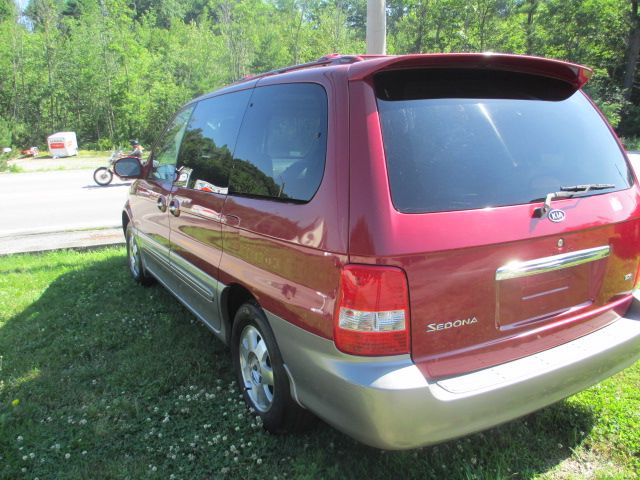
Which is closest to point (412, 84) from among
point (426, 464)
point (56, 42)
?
point (426, 464)

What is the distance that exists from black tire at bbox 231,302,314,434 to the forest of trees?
3029 cm

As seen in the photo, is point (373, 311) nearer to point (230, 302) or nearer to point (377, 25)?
point (230, 302)

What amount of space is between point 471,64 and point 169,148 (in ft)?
9.26

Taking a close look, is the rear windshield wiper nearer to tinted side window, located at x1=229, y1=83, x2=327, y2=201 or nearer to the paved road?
tinted side window, located at x1=229, y1=83, x2=327, y2=201

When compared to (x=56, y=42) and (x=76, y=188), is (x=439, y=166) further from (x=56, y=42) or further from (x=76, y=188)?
(x=56, y=42)

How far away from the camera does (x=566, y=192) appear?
2.18 metres

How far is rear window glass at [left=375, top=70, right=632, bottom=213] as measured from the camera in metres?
1.94

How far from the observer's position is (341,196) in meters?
1.93

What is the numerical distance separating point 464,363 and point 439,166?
828 mm

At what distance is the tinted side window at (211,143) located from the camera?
297 cm

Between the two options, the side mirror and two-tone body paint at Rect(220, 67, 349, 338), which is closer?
two-tone body paint at Rect(220, 67, 349, 338)

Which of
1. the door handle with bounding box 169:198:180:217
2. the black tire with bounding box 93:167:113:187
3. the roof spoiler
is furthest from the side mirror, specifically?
the black tire with bounding box 93:167:113:187

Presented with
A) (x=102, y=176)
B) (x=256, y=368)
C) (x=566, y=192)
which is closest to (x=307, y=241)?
(x=256, y=368)

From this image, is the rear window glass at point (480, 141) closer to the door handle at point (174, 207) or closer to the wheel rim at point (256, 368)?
the wheel rim at point (256, 368)
